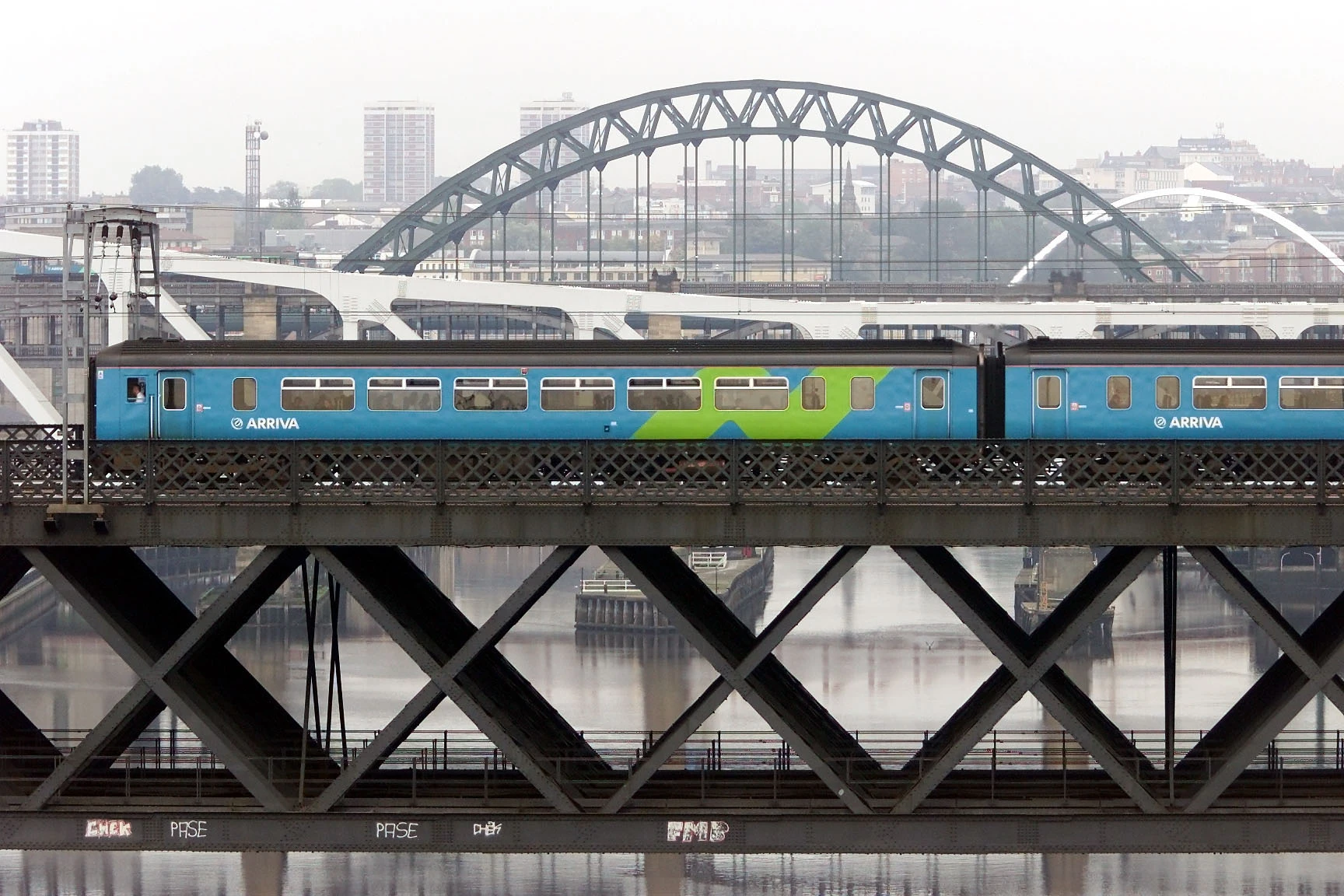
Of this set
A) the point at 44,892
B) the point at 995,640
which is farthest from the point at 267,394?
the point at 44,892

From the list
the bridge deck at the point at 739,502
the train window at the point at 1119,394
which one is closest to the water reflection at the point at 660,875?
the train window at the point at 1119,394

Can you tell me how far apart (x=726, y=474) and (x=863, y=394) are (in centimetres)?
920

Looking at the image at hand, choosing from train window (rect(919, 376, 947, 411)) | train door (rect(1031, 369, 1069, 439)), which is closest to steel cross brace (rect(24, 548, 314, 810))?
train window (rect(919, 376, 947, 411))

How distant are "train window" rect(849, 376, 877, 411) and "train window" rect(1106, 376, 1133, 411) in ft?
15.1

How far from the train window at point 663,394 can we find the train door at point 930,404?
424cm

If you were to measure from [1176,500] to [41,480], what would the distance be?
1660cm

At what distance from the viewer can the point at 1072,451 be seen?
1131 inches

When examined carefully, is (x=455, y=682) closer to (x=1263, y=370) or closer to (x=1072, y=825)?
(x=1072, y=825)

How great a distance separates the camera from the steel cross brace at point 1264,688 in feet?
A: 90.3

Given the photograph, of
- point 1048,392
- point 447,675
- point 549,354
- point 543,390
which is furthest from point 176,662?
point 1048,392

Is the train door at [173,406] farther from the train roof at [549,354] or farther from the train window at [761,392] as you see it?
the train window at [761,392]

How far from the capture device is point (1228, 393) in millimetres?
38312

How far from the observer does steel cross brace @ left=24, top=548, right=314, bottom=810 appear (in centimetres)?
2811

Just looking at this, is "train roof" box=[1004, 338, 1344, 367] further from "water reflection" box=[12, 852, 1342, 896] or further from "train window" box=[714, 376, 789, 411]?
"water reflection" box=[12, 852, 1342, 896]
